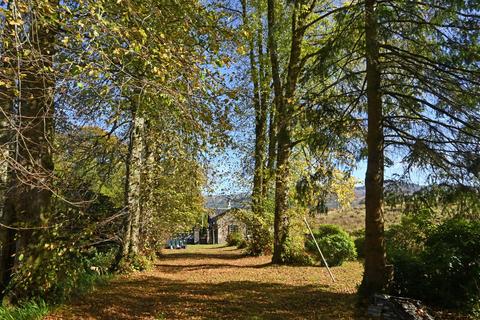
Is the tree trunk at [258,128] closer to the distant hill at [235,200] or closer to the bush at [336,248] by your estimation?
the distant hill at [235,200]

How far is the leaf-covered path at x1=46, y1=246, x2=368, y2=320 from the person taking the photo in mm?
7184

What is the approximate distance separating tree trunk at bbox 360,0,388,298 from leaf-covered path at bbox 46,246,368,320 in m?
0.73

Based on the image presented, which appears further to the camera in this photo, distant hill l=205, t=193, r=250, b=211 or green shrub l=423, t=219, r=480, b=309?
distant hill l=205, t=193, r=250, b=211

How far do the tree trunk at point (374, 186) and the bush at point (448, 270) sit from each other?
1.22 ft

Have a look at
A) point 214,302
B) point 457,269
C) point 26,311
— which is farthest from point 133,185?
point 457,269

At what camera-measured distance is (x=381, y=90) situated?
316 inches

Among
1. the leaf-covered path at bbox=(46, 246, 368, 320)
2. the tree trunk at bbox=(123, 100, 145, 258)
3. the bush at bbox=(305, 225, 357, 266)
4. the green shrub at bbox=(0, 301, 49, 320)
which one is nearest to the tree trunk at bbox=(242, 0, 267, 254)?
the bush at bbox=(305, 225, 357, 266)

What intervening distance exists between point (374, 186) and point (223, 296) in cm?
414

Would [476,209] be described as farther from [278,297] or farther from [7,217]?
[7,217]

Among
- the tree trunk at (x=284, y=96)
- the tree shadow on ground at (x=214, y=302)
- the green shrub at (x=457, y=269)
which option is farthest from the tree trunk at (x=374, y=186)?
the tree trunk at (x=284, y=96)

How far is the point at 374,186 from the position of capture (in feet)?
26.0

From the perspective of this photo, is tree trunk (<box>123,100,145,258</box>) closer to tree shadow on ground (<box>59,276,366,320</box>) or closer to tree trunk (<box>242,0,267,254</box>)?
tree shadow on ground (<box>59,276,366,320</box>)

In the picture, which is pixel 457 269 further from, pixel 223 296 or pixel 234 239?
pixel 234 239

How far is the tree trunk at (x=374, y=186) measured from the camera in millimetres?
7719
